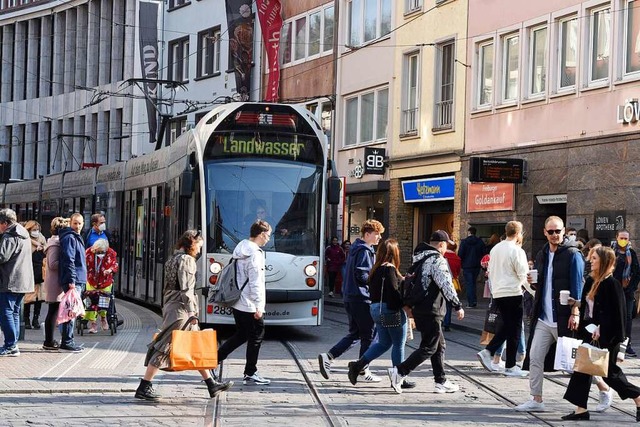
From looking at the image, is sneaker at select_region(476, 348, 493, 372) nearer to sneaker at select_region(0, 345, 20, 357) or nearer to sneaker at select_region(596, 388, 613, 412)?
sneaker at select_region(596, 388, 613, 412)

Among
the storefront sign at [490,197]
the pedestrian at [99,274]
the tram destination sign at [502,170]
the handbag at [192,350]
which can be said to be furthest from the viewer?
the storefront sign at [490,197]

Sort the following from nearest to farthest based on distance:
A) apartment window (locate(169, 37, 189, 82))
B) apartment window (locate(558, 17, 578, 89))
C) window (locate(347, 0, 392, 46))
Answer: apartment window (locate(558, 17, 578, 89)) → window (locate(347, 0, 392, 46)) → apartment window (locate(169, 37, 189, 82))

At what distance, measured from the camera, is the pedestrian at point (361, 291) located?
14.4 m

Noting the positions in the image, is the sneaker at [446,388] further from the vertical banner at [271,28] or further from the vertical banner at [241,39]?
the vertical banner at [241,39]

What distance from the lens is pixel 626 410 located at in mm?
12703

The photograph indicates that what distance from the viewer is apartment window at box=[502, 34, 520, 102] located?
30.6 m

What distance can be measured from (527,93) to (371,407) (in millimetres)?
18498

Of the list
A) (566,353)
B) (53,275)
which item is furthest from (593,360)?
(53,275)

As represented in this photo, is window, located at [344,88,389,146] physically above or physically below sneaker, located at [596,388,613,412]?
above

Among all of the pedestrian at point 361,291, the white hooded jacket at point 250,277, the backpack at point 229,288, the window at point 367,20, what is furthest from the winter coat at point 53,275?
the window at point 367,20

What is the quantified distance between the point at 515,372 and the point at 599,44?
13123 millimetres

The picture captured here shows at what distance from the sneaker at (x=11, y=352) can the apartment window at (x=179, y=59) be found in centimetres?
3888

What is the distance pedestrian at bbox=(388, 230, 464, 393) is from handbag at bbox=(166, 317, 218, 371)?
207 cm

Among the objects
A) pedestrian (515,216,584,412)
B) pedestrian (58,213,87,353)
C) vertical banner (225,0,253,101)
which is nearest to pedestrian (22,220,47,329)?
pedestrian (58,213,87,353)
